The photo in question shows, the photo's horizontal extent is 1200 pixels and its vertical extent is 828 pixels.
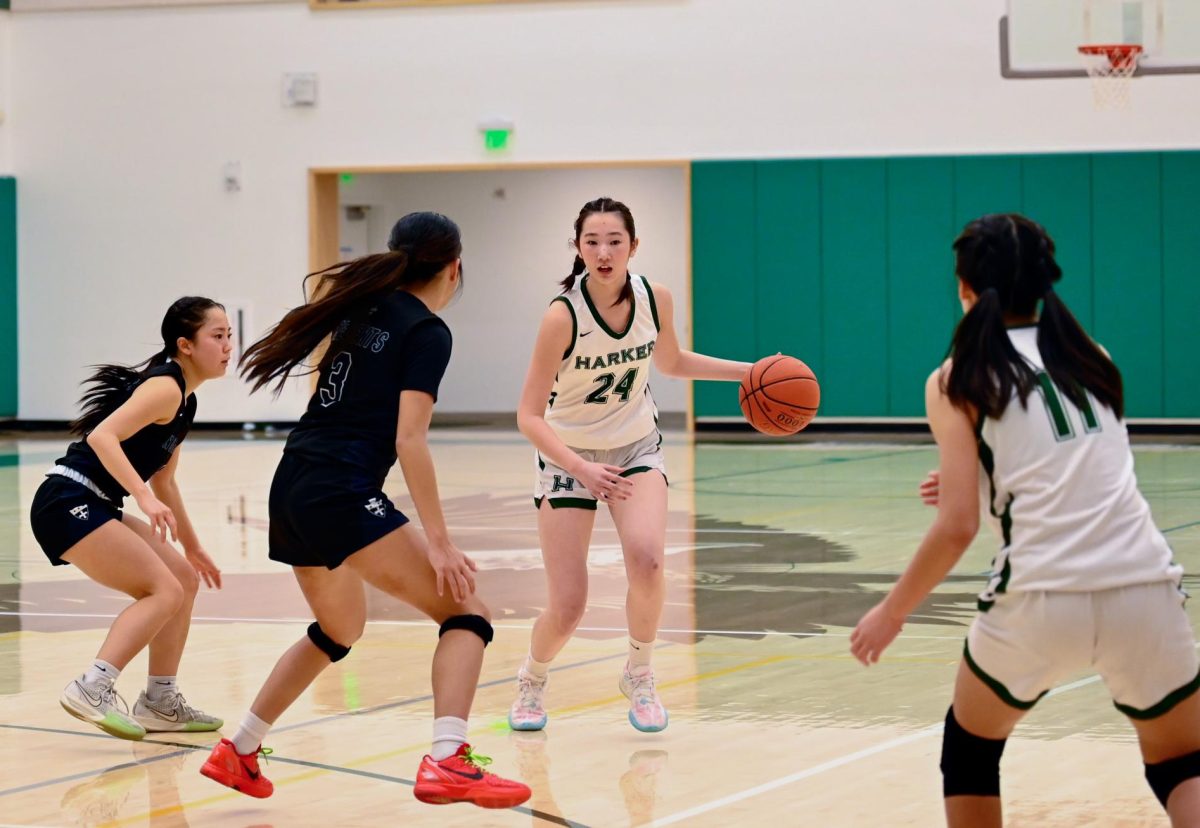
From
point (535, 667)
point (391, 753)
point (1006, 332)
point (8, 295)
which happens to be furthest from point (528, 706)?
point (8, 295)

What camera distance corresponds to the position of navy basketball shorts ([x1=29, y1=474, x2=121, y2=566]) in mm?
4957

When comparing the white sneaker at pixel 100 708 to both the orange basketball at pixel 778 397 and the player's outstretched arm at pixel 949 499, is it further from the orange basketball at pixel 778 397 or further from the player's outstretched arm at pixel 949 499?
the player's outstretched arm at pixel 949 499

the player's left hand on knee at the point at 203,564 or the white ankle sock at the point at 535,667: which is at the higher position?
the player's left hand on knee at the point at 203,564

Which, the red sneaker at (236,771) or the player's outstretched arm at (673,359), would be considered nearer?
the red sneaker at (236,771)

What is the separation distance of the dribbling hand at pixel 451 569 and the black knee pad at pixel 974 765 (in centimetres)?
133

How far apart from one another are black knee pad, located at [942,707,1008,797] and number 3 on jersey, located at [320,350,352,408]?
1761mm

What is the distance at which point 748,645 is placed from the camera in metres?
6.45

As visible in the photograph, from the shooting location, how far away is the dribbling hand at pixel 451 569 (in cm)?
393

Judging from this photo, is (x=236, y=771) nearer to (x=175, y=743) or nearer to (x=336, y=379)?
(x=175, y=743)

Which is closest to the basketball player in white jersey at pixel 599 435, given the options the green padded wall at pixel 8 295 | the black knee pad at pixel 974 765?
the black knee pad at pixel 974 765

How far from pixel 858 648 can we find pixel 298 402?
56.1 feet

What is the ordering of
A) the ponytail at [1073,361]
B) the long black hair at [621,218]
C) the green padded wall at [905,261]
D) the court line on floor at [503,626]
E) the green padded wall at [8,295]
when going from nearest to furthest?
the ponytail at [1073,361]
the long black hair at [621,218]
the court line on floor at [503,626]
the green padded wall at [905,261]
the green padded wall at [8,295]

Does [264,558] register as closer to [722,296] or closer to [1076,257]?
[722,296]

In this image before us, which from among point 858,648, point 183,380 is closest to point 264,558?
point 183,380
